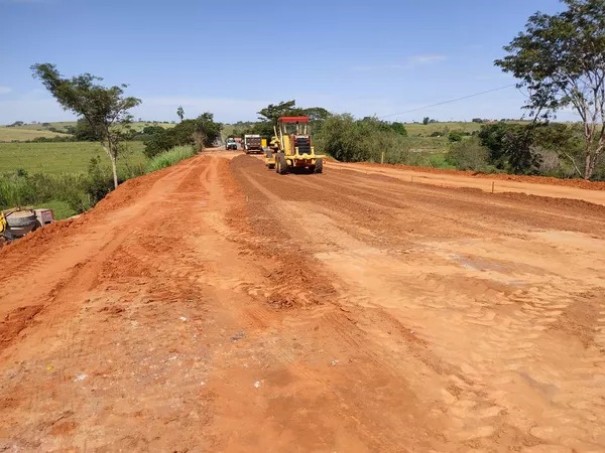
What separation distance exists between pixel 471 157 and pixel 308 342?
34043mm

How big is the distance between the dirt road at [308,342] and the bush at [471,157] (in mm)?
25727

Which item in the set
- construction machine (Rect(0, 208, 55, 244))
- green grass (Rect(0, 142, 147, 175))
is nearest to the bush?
green grass (Rect(0, 142, 147, 175))

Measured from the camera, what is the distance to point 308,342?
460 cm

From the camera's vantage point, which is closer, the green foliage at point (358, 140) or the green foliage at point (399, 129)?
the green foliage at point (358, 140)

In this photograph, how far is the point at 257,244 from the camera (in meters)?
8.64

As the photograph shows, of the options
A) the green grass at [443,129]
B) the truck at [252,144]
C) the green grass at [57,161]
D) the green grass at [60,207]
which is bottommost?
the green grass at [60,207]

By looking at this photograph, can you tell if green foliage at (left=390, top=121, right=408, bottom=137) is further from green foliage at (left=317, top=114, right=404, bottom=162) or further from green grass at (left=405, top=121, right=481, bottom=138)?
green grass at (left=405, top=121, right=481, bottom=138)

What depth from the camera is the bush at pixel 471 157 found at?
33.6 metres

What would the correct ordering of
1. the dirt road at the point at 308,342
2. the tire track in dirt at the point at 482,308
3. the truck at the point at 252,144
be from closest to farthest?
the dirt road at the point at 308,342 → the tire track in dirt at the point at 482,308 → the truck at the point at 252,144

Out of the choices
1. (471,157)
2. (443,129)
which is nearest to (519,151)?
(471,157)

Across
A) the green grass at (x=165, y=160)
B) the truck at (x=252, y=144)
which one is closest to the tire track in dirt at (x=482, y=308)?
the green grass at (x=165, y=160)

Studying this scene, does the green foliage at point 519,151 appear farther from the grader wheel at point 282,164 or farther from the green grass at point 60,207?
the green grass at point 60,207

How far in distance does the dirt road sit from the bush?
84.4 feet

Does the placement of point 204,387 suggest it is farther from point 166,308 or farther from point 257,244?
point 257,244
